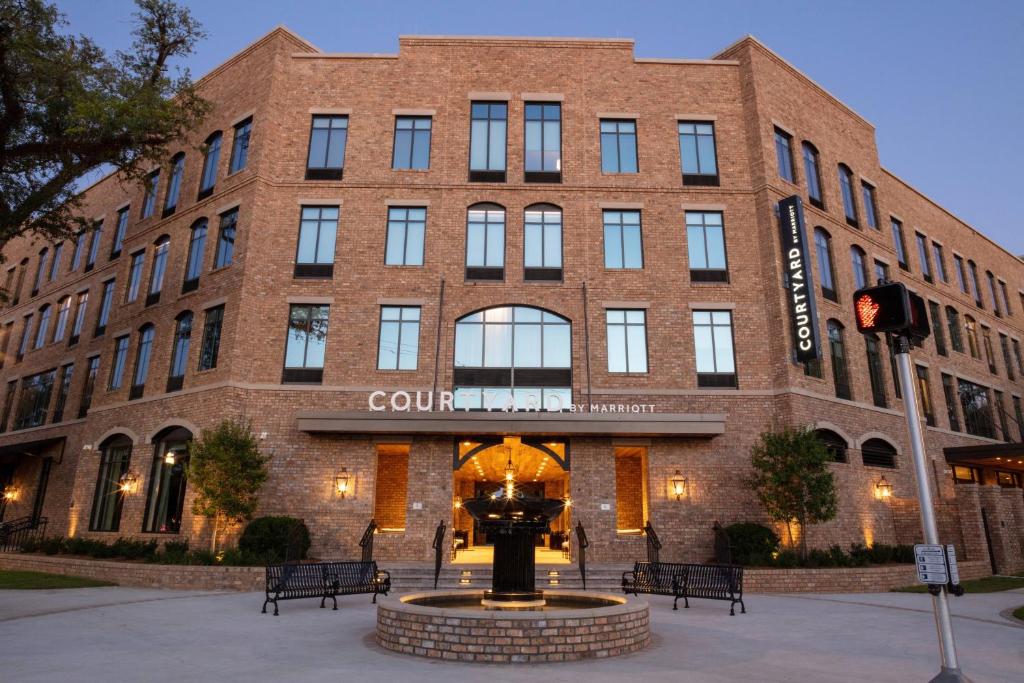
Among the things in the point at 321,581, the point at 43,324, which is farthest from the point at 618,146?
the point at 43,324

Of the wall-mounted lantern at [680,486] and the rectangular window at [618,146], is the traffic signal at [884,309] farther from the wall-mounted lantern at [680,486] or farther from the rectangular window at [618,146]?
the rectangular window at [618,146]

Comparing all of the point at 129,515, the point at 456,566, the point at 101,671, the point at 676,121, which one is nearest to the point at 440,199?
the point at 676,121

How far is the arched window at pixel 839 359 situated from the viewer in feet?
67.5

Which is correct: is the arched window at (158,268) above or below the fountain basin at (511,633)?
above

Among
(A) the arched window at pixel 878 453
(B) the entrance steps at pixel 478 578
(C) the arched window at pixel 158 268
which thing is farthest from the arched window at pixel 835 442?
(C) the arched window at pixel 158 268

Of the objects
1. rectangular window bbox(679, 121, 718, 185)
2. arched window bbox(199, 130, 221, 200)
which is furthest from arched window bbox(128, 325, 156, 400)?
rectangular window bbox(679, 121, 718, 185)

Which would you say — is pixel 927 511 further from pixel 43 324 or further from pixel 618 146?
pixel 43 324

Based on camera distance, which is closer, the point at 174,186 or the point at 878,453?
the point at 878,453

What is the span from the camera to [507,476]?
16141 millimetres

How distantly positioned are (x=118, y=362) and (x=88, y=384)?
13.9ft

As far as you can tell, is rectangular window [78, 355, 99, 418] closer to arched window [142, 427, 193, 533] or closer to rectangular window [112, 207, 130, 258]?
rectangular window [112, 207, 130, 258]

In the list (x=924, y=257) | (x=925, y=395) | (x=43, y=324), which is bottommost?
(x=925, y=395)

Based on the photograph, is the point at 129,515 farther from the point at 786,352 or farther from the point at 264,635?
the point at 786,352

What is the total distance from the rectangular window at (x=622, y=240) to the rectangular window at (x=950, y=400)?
1540cm
